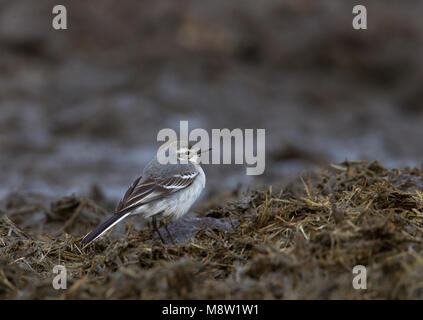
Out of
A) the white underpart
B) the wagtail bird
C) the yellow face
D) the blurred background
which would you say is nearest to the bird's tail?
the wagtail bird

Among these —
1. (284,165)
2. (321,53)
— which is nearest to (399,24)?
(321,53)

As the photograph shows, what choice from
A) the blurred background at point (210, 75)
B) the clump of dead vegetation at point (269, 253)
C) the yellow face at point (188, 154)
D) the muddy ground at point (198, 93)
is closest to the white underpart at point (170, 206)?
the clump of dead vegetation at point (269, 253)

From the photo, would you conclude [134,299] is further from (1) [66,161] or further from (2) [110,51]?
(2) [110,51]

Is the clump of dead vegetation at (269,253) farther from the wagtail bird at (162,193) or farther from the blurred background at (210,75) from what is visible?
the blurred background at (210,75)

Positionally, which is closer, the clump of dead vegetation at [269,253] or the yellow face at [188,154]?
the clump of dead vegetation at [269,253]

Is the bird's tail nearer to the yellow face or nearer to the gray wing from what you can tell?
the gray wing

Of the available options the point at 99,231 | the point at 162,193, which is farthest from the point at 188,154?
the point at 99,231

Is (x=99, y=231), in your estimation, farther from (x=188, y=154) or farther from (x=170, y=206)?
(x=188, y=154)
